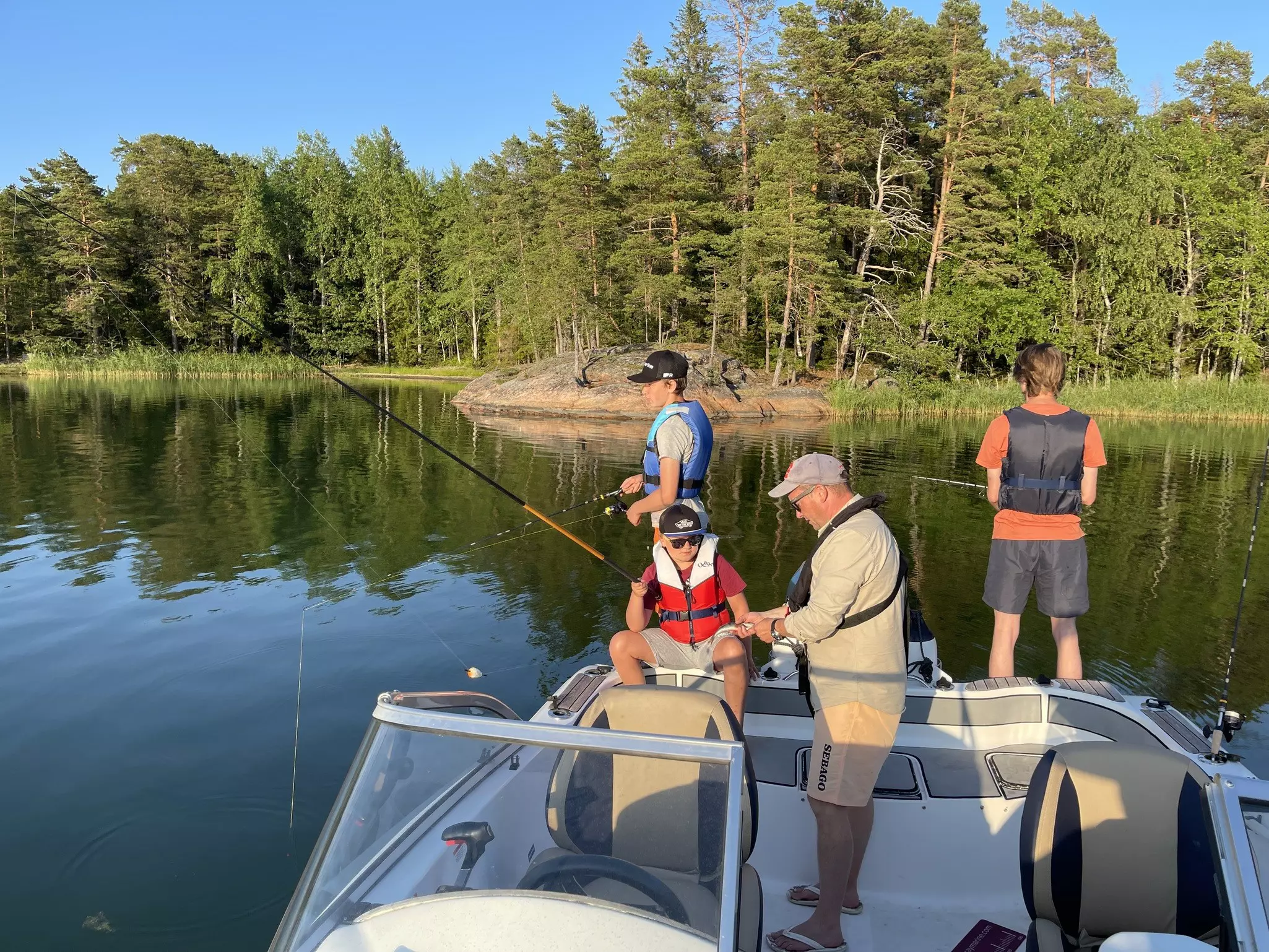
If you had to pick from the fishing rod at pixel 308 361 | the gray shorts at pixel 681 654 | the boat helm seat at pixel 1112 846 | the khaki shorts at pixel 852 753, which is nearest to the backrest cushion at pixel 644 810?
the khaki shorts at pixel 852 753

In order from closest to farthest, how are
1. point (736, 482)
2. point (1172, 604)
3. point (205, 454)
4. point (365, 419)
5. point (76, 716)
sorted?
1. point (76, 716)
2. point (1172, 604)
3. point (736, 482)
4. point (205, 454)
5. point (365, 419)

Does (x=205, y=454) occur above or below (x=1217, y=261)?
below

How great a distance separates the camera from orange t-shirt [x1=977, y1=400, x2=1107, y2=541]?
4.50 m

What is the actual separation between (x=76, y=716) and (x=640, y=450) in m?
15.5

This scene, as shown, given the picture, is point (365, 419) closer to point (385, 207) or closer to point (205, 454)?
point (205, 454)

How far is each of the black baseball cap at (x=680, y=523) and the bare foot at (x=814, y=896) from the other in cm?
166

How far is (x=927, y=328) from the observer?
114ft

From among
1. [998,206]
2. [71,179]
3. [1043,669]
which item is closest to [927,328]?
[998,206]

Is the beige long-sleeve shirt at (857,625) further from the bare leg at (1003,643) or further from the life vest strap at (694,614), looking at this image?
the bare leg at (1003,643)

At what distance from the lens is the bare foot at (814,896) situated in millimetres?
3219

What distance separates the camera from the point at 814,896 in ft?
10.8

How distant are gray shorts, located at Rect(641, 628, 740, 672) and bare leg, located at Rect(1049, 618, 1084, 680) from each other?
71.4 inches

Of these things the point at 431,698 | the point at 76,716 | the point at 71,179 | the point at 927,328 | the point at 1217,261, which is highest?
the point at 71,179

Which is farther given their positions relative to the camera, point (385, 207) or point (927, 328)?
point (385, 207)
